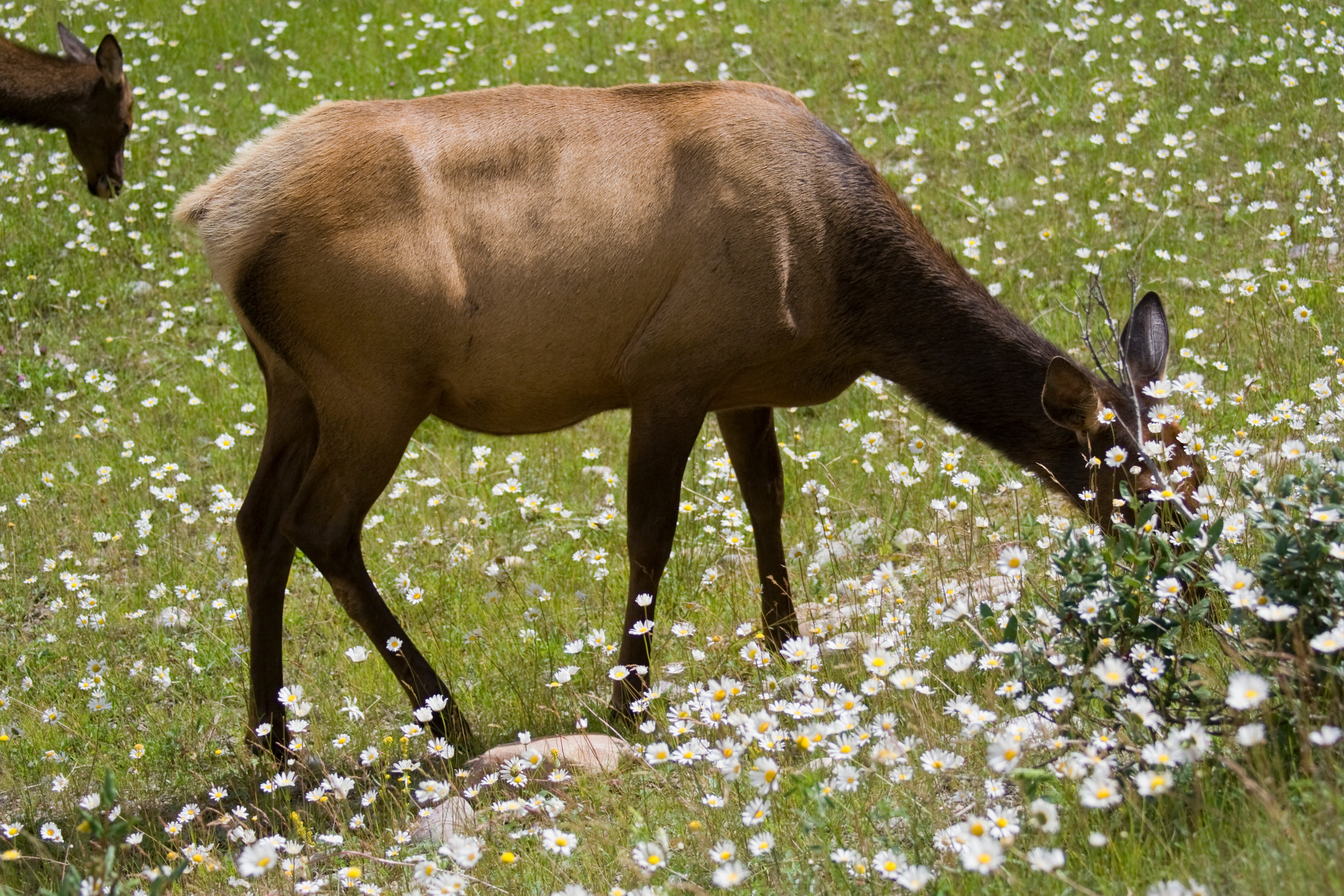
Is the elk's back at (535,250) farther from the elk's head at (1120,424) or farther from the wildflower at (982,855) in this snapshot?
the wildflower at (982,855)

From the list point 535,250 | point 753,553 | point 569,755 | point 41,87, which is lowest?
point 753,553

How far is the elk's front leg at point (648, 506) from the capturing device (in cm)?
469

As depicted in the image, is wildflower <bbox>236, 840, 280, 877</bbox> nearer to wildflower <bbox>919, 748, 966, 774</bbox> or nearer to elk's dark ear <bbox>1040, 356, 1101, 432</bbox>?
wildflower <bbox>919, 748, 966, 774</bbox>

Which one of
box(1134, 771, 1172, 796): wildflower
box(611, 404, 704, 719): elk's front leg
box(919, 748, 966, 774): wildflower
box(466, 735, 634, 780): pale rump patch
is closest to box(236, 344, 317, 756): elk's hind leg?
box(466, 735, 634, 780): pale rump patch

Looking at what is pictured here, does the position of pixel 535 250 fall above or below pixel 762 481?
above

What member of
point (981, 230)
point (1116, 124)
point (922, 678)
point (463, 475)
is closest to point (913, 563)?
point (922, 678)

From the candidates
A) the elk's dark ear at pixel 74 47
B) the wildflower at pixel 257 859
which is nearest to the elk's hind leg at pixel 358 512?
the wildflower at pixel 257 859

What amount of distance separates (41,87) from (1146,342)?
25.0 ft

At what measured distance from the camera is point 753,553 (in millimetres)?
6098

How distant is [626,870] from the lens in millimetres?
3279

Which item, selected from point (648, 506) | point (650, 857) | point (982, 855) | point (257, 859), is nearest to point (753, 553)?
point (648, 506)

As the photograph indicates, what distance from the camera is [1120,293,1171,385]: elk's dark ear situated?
4836mm

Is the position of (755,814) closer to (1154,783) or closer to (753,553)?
(1154,783)

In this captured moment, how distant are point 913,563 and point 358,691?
220 cm
